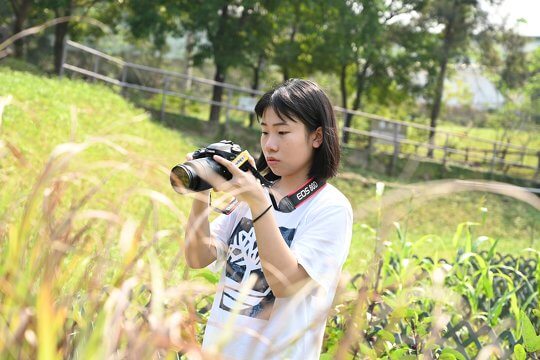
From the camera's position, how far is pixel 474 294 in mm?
3627

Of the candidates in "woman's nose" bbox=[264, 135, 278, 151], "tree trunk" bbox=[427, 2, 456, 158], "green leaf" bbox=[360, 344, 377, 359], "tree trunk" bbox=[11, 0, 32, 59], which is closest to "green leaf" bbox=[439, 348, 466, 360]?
"green leaf" bbox=[360, 344, 377, 359]

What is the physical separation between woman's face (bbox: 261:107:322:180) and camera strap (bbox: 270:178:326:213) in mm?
67

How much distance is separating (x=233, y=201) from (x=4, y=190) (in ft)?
2.38

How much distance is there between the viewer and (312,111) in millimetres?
2098

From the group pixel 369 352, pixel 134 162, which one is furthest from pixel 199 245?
pixel 134 162

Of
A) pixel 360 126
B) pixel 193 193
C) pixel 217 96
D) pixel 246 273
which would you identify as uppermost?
pixel 193 193

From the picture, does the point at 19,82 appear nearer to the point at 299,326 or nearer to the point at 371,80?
the point at 299,326

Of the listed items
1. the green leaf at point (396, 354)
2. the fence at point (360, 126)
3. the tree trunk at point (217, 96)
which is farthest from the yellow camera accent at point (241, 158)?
the tree trunk at point (217, 96)

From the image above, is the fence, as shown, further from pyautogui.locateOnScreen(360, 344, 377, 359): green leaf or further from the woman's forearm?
the woman's forearm

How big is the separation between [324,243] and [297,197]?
0.16m

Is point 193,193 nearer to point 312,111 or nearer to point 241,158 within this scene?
point 241,158

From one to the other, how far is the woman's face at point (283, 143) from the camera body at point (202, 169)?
0.21 m

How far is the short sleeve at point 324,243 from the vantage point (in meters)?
1.88

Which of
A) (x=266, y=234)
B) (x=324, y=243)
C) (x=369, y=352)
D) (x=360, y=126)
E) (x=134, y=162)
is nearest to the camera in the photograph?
(x=134, y=162)
